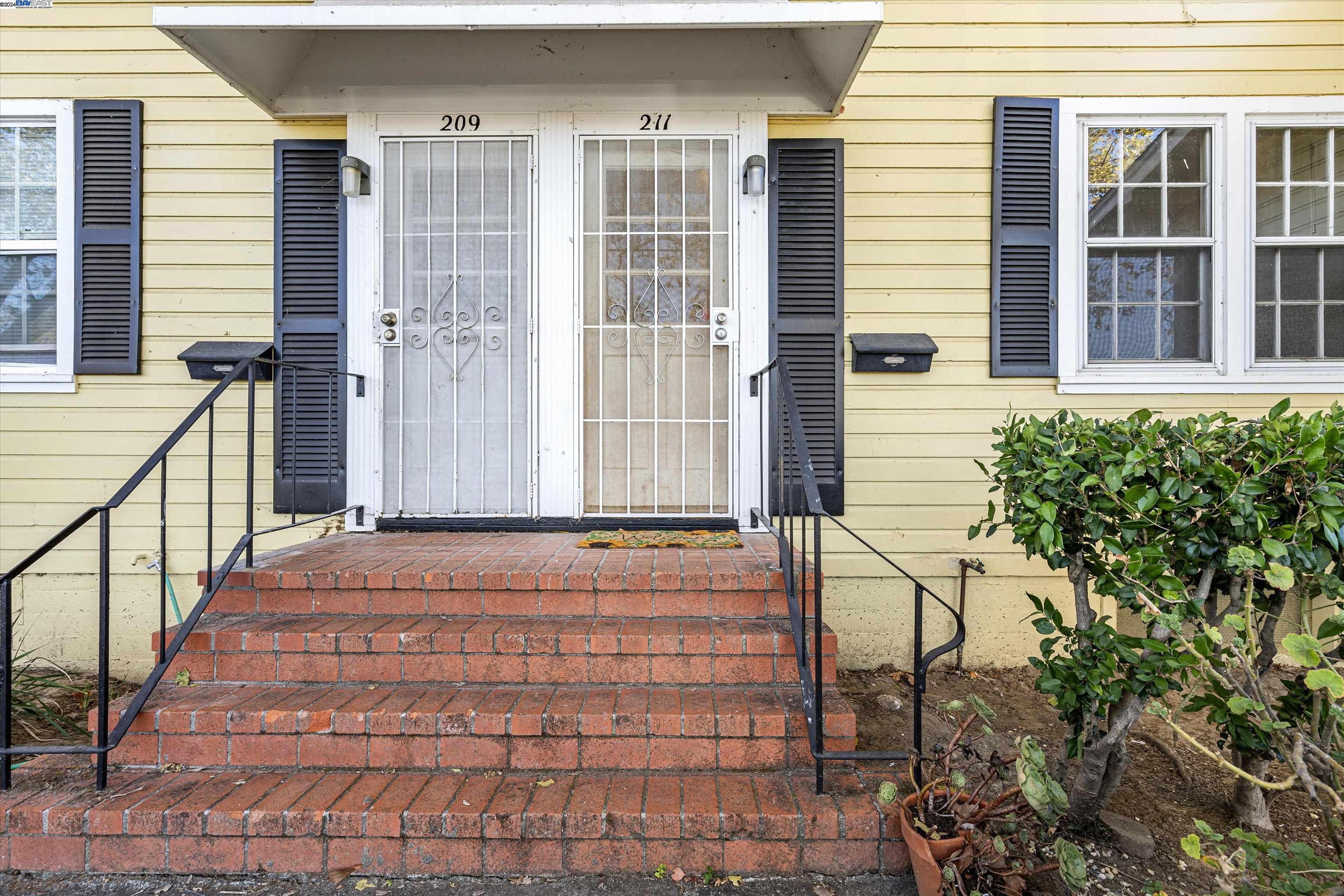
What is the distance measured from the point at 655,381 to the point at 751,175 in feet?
3.76

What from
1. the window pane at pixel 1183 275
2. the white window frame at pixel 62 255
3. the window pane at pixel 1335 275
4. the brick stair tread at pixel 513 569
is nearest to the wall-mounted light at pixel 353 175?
the white window frame at pixel 62 255

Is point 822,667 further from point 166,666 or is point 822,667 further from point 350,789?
point 166,666

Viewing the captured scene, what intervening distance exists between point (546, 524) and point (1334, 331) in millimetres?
4333

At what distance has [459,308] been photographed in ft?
11.2

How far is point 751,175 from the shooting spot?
3.29 meters

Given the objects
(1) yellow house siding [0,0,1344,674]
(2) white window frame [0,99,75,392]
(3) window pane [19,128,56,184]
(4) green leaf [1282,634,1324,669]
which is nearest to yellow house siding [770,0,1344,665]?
(1) yellow house siding [0,0,1344,674]

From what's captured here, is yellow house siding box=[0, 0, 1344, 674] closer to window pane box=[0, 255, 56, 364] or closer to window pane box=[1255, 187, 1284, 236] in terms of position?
window pane box=[0, 255, 56, 364]

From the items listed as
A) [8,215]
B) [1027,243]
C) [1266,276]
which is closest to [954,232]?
[1027,243]

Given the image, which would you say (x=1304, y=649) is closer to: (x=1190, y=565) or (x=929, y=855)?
(x=1190, y=565)

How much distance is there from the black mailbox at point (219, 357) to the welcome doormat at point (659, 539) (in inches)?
76.2

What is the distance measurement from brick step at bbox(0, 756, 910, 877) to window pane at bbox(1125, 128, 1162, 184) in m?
3.53

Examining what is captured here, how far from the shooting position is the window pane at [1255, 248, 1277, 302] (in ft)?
11.5

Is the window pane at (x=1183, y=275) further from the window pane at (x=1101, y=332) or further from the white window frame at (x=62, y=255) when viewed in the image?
the white window frame at (x=62, y=255)

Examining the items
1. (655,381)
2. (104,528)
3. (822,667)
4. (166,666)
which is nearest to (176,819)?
(166,666)
